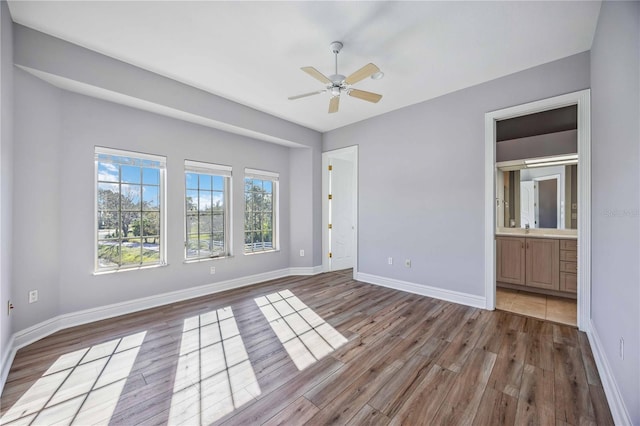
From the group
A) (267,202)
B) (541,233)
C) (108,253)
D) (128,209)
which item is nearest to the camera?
(108,253)

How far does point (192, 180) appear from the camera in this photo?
3.92 metres

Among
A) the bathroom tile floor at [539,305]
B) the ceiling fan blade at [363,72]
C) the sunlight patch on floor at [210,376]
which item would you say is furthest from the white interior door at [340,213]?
the sunlight patch on floor at [210,376]

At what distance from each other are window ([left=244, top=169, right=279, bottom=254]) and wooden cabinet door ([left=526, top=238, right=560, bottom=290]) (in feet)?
13.8

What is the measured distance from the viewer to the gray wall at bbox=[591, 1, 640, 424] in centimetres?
134

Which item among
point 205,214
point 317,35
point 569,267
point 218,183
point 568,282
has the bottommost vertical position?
point 568,282

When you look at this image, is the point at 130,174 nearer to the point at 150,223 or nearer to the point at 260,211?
the point at 150,223

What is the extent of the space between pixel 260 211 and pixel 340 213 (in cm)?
180

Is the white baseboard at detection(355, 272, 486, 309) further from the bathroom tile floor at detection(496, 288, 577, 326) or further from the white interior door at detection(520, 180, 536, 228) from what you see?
the white interior door at detection(520, 180, 536, 228)

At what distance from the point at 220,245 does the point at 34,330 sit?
7.16ft

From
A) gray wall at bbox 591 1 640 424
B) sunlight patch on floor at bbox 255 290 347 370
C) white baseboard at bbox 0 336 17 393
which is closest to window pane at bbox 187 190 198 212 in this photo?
sunlight patch on floor at bbox 255 290 347 370

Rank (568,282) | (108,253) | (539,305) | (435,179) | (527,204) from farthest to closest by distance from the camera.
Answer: (527,204), (435,179), (568,282), (539,305), (108,253)

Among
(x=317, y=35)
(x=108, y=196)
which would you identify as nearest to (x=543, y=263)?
(x=317, y=35)

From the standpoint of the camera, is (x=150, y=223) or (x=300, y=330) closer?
(x=300, y=330)

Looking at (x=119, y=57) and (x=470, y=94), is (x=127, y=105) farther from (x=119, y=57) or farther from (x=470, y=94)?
(x=470, y=94)
